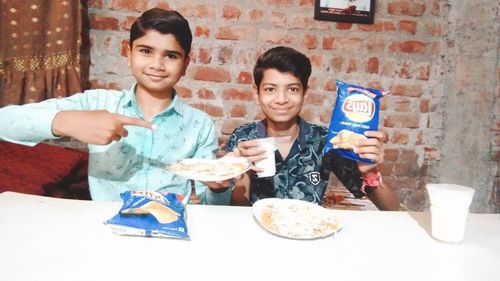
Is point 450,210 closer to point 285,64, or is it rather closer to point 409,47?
point 285,64

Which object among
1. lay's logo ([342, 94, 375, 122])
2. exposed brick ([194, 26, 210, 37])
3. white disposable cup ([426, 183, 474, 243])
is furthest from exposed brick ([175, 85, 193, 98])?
white disposable cup ([426, 183, 474, 243])

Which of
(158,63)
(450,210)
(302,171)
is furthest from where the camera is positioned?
(302,171)

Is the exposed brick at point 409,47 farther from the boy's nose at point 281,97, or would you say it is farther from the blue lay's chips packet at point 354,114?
the blue lay's chips packet at point 354,114

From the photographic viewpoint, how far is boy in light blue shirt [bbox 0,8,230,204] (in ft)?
4.77

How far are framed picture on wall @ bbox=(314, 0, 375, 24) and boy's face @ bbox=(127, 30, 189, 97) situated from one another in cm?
105

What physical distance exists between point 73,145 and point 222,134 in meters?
0.78

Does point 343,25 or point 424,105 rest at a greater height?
point 343,25

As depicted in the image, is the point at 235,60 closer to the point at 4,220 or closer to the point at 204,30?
the point at 204,30

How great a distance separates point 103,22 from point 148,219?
154 cm

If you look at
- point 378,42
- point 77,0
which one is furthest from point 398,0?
point 77,0

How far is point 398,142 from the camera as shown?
7.93 ft

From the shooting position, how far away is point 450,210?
1000 mm

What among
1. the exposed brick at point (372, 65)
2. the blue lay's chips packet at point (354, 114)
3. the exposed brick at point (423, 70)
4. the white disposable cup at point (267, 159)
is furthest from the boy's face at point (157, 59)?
the exposed brick at point (423, 70)

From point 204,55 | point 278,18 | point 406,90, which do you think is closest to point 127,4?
point 204,55
